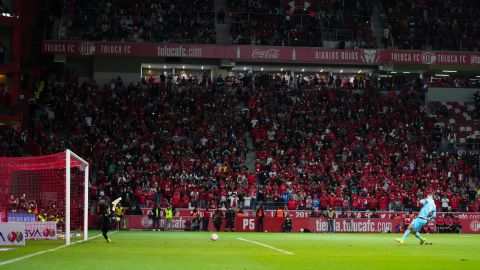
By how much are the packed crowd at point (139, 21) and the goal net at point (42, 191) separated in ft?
55.4

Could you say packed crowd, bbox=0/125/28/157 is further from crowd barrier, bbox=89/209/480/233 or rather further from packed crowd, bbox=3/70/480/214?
crowd barrier, bbox=89/209/480/233

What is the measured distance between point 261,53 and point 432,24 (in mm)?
14431

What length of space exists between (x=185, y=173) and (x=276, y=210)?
6.28 m

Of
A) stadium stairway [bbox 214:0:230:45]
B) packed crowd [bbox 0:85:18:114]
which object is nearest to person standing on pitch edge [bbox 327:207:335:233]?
stadium stairway [bbox 214:0:230:45]

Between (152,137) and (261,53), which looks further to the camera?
(261,53)

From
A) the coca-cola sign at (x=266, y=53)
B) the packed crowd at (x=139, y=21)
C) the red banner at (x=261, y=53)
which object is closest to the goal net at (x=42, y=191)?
the red banner at (x=261, y=53)

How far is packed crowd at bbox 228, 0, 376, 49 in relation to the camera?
56.0m

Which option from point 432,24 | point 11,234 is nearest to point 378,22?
point 432,24

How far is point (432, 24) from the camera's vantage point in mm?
58094

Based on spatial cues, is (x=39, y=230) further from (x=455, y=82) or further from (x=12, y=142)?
(x=455, y=82)

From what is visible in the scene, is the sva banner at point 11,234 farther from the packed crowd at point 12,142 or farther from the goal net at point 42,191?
the packed crowd at point 12,142

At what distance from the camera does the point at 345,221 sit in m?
42.1

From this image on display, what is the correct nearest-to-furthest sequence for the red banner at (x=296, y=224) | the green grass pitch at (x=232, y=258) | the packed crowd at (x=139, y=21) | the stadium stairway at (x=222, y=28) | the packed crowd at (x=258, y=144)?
the green grass pitch at (x=232, y=258), the red banner at (x=296, y=224), the packed crowd at (x=258, y=144), the packed crowd at (x=139, y=21), the stadium stairway at (x=222, y=28)

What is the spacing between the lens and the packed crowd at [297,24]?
5597 centimetres
